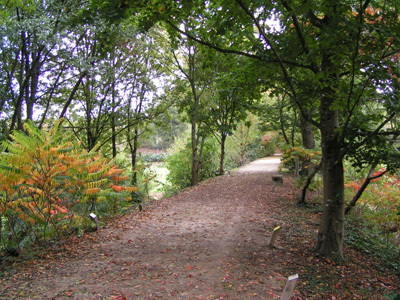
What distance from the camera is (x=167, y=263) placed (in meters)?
4.99

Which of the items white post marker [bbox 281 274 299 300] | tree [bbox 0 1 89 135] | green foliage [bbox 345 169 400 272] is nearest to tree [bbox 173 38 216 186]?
tree [bbox 0 1 89 135]

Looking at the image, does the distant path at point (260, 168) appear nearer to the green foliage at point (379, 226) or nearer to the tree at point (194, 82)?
the tree at point (194, 82)

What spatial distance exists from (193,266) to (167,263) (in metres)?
0.47

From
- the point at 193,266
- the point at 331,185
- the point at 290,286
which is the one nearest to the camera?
the point at 290,286

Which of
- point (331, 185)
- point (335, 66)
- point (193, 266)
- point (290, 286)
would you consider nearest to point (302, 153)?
point (331, 185)

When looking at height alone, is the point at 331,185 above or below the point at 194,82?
below

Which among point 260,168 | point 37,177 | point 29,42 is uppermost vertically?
point 29,42

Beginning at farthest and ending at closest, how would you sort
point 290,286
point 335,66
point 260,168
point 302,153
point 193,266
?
point 260,168 < point 302,153 < point 193,266 < point 335,66 < point 290,286

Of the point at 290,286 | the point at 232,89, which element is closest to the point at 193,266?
the point at 290,286

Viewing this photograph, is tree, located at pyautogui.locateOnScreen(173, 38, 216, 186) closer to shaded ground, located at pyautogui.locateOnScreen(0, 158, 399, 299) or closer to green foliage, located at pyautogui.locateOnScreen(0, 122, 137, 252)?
shaded ground, located at pyautogui.locateOnScreen(0, 158, 399, 299)

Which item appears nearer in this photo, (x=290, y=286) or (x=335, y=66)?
(x=290, y=286)

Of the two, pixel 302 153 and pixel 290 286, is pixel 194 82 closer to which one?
pixel 302 153

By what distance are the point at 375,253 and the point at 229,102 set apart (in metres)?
12.1

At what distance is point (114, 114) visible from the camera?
1377 centimetres
